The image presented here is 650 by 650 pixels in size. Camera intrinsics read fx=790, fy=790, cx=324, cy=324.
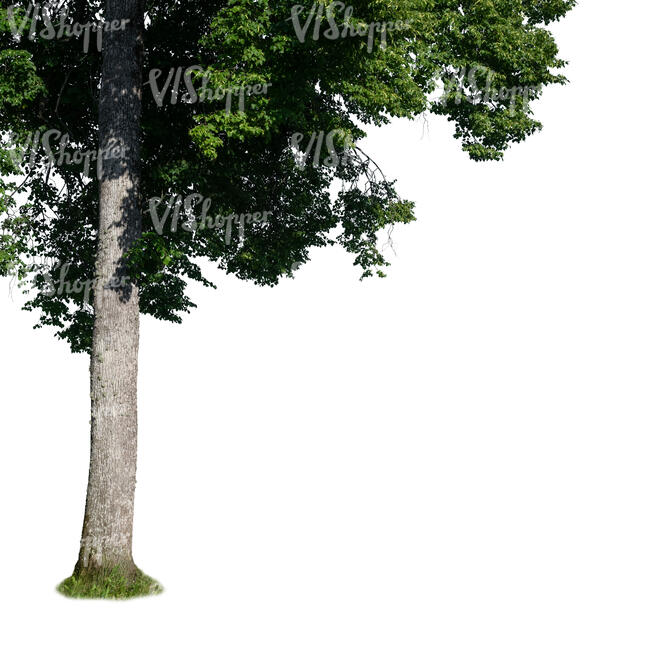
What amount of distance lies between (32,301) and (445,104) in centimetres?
883

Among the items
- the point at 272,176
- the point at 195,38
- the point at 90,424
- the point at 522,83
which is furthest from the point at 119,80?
the point at 522,83

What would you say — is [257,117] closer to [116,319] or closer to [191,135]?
[191,135]

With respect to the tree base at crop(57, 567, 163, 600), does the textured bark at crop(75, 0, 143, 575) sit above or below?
above

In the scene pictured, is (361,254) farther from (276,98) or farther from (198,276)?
(276,98)

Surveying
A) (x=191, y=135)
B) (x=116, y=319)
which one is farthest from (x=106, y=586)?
(x=191, y=135)

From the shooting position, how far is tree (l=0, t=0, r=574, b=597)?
1136cm

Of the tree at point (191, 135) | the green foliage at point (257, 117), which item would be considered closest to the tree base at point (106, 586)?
the tree at point (191, 135)

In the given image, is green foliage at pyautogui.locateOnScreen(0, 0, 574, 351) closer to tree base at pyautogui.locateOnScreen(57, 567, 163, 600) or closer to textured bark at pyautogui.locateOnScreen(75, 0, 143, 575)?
textured bark at pyautogui.locateOnScreen(75, 0, 143, 575)

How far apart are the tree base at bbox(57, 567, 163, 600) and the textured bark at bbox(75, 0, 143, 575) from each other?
0.27 ft

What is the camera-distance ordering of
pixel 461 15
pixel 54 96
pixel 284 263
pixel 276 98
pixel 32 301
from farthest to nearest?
1. pixel 284 263
2. pixel 32 301
3. pixel 54 96
4. pixel 461 15
5. pixel 276 98

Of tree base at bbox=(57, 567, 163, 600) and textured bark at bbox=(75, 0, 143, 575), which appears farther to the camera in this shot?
textured bark at bbox=(75, 0, 143, 575)

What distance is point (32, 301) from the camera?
15.7m

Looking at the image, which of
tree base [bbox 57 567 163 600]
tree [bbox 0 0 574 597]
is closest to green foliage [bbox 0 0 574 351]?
tree [bbox 0 0 574 597]

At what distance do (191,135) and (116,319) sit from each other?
298cm
